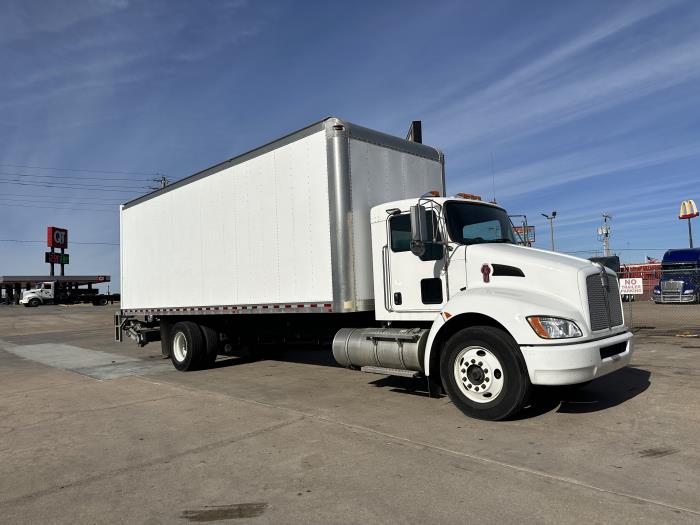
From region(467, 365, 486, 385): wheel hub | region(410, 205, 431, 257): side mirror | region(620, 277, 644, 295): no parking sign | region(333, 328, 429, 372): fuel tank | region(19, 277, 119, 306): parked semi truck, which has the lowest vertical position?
region(467, 365, 486, 385): wheel hub

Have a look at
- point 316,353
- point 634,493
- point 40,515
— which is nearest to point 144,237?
point 316,353

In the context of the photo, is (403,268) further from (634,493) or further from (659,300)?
(659,300)

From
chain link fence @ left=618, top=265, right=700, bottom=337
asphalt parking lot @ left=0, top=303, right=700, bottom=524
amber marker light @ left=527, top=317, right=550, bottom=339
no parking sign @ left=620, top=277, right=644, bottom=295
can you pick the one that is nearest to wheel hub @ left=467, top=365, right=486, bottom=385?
asphalt parking lot @ left=0, top=303, right=700, bottom=524

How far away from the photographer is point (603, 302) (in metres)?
5.72

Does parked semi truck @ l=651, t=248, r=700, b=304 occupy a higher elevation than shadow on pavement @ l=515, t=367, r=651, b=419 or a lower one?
higher

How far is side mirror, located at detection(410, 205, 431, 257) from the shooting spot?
6113 mm

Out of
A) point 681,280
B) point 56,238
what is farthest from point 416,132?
point 56,238

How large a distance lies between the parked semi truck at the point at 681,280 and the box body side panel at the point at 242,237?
23.1m

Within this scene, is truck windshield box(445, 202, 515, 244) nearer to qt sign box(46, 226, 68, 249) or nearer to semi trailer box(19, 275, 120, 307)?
semi trailer box(19, 275, 120, 307)

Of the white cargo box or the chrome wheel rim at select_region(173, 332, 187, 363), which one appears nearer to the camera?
the white cargo box

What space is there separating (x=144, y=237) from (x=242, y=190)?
397 cm

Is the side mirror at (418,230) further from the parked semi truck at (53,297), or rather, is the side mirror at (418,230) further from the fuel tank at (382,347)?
the parked semi truck at (53,297)

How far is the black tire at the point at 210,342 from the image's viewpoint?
10156mm

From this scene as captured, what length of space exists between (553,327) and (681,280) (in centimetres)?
2462
